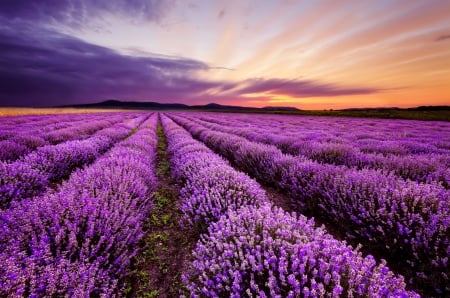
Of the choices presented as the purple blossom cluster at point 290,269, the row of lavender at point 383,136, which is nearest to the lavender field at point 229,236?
the purple blossom cluster at point 290,269

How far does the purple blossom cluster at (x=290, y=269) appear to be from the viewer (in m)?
1.33

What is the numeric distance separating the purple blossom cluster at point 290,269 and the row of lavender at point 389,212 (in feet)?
3.53

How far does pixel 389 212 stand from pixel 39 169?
589cm

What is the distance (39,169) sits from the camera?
4.57 m

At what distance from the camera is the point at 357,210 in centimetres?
306

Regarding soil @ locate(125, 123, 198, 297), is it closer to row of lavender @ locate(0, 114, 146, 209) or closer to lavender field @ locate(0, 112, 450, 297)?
lavender field @ locate(0, 112, 450, 297)

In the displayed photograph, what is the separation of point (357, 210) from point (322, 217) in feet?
2.59

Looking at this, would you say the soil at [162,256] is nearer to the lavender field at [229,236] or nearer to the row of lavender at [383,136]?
the lavender field at [229,236]

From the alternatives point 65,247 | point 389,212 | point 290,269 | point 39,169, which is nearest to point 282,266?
point 290,269

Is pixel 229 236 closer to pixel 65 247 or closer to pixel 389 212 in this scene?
pixel 65 247

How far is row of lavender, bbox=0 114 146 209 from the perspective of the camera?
3.33 m

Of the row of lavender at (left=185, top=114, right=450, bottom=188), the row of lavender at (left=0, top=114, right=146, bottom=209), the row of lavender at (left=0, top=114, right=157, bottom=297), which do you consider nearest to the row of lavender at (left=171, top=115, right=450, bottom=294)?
the row of lavender at (left=185, top=114, right=450, bottom=188)

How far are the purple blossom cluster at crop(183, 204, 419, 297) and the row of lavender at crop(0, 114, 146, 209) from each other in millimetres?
2241

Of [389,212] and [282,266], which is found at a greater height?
[282,266]
